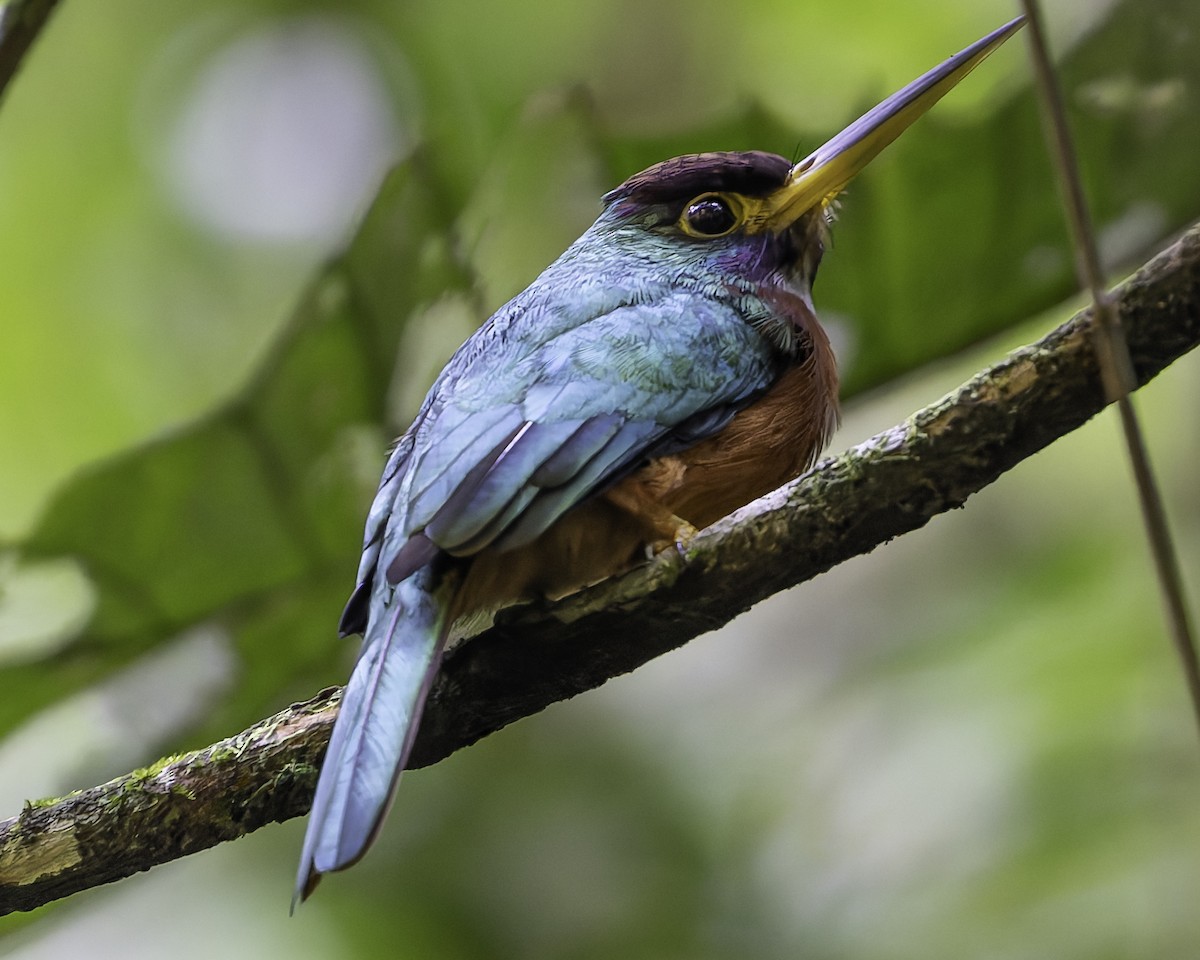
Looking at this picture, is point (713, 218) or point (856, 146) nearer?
point (856, 146)

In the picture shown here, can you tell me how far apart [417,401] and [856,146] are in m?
1.29

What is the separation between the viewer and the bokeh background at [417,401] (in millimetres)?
2912

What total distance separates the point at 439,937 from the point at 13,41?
90.1 inches

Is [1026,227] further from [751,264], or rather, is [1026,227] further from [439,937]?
[439,937]

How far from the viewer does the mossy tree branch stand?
1.54m

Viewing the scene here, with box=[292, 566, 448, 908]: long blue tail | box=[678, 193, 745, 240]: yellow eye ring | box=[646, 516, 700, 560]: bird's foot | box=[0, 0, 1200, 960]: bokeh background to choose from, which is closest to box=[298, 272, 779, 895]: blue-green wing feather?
box=[292, 566, 448, 908]: long blue tail

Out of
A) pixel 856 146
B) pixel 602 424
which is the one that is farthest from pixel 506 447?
pixel 856 146

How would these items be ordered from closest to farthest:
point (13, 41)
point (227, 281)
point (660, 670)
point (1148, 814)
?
point (13, 41), point (1148, 814), point (227, 281), point (660, 670)

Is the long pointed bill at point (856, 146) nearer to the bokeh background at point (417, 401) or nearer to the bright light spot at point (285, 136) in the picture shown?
the bokeh background at point (417, 401)

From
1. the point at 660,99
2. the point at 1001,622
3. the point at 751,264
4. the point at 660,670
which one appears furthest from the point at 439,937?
the point at 660,99

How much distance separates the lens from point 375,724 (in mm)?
1473

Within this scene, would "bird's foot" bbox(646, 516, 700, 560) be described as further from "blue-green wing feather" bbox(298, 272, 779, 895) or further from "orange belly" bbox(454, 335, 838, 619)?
"blue-green wing feather" bbox(298, 272, 779, 895)

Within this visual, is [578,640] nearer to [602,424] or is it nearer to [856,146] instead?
[602,424]

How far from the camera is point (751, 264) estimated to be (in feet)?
7.58
